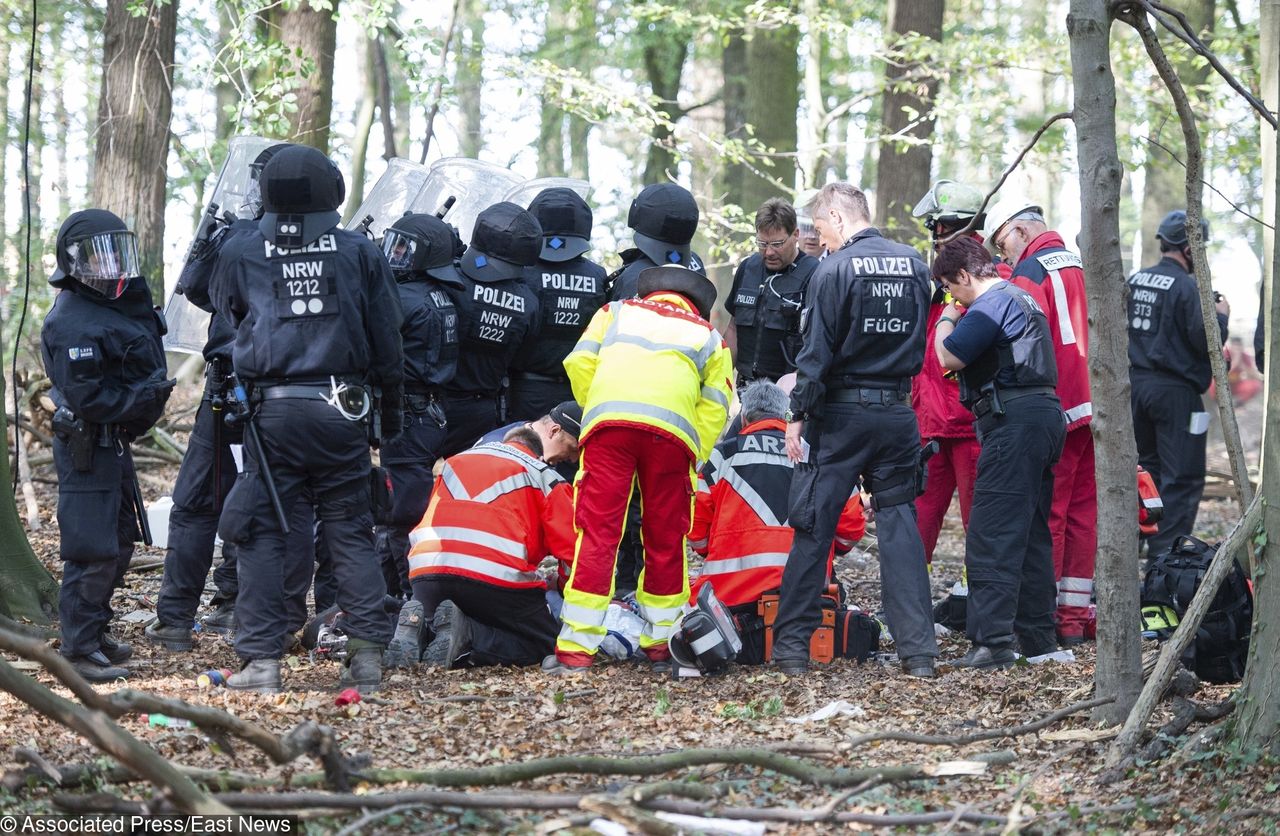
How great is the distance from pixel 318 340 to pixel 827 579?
2.77 metres

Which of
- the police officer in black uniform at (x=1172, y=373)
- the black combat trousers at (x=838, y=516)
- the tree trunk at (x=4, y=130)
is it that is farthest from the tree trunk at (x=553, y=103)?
the black combat trousers at (x=838, y=516)

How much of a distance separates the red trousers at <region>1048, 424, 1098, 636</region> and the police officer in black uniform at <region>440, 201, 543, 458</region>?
3.02 metres

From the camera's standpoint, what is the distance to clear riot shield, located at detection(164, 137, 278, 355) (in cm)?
716

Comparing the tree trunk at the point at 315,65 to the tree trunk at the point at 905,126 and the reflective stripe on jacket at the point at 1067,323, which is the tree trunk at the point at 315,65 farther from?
the reflective stripe on jacket at the point at 1067,323

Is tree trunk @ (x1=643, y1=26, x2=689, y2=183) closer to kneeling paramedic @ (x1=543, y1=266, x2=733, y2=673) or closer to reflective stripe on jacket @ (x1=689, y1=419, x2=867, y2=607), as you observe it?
reflective stripe on jacket @ (x1=689, y1=419, x2=867, y2=607)

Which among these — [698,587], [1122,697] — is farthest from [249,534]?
[1122,697]

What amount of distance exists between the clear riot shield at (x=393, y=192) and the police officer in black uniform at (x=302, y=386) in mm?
2703

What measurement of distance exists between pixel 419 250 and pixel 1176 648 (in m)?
4.41

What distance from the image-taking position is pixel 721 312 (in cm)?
1387

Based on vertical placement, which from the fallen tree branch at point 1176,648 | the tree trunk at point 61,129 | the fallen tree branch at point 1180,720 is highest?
the tree trunk at point 61,129

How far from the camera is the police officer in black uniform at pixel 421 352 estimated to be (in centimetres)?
706

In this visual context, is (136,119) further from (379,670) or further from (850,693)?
(850,693)

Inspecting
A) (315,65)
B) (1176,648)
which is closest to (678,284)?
(1176,648)

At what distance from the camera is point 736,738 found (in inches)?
190
